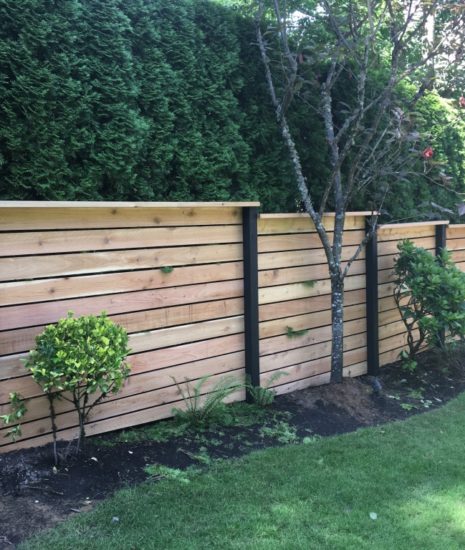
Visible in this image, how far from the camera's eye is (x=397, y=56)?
4.78 meters

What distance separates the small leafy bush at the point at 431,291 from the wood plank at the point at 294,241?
0.65 m

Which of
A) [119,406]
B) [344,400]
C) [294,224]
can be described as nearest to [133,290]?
[119,406]

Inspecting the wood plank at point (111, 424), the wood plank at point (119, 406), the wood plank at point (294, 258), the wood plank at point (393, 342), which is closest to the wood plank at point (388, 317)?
the wood plank at point (393, 342)

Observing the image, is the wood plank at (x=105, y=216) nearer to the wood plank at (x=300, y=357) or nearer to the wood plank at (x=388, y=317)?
the wood plank at (x=300, y=357)

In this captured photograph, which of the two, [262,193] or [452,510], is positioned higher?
[262,193]

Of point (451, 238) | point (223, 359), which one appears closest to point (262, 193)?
point (223, 359)

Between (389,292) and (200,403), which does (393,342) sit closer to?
(389,292)

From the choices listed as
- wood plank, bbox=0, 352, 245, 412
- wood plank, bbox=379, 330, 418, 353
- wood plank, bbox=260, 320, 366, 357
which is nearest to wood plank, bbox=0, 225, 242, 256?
wood plank, bbox=0, 352, 245, 412

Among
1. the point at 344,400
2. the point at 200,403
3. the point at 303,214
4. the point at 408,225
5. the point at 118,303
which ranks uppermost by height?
the point at 303,214

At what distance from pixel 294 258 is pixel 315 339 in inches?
32.8

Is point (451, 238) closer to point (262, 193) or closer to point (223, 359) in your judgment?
point (262, 193)

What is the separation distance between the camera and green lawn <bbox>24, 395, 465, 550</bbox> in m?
2.63

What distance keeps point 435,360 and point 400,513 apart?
3.66m

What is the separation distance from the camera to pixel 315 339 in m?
5.23
